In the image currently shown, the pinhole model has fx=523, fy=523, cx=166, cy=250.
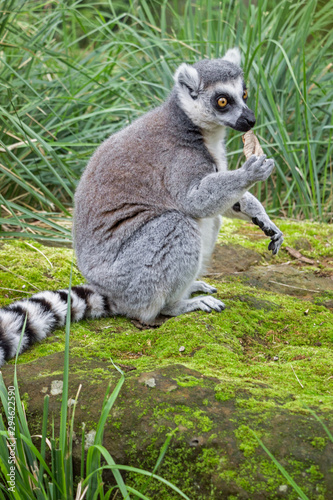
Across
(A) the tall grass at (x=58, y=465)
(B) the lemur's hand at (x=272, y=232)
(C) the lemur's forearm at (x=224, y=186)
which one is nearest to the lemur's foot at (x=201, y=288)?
(B) the lemur's hand at (x=272, y=232)

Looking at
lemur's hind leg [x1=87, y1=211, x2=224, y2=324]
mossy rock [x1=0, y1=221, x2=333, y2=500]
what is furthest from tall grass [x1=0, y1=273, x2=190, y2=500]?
lemur's hind leg [x1=87, y1=211, x2=224, y2=324]

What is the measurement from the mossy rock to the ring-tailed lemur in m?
0.27

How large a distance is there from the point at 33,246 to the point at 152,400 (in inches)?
107

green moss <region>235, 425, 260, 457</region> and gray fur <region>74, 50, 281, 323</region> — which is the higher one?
gray fur <region>74, 50, 281, 323</region>

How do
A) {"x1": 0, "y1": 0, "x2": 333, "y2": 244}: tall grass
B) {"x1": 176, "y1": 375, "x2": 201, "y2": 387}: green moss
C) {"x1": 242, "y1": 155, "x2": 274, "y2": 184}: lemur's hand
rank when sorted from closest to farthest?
{"x1": 176, "y1": 375, "x2": 201, "y2": 387}: green moss < {"x1": 242, "y1": 155, "x2": 274, "y2": 184}: lemur's hand < {"x1": 0, "y1": 0, "x2": 333, "y2": 244}: tall grass

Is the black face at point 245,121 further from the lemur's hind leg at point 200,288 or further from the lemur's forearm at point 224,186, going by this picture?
the lemur's hind leg at point 200,288

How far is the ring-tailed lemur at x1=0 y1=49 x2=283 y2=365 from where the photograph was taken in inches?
150

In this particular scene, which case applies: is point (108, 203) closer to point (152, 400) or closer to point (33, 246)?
point (33, 246)

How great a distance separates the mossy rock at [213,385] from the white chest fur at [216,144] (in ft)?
3.44

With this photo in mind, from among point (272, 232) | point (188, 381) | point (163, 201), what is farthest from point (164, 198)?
point (188, 381)

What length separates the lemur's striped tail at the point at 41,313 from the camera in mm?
3139

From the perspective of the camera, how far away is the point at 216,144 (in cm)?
432

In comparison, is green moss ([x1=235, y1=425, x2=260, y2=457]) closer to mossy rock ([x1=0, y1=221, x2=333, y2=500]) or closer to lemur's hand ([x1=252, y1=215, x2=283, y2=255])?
mossy rock ([x1=0, y1=221, x2=333, y2=500])

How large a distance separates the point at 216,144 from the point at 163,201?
0.72m
